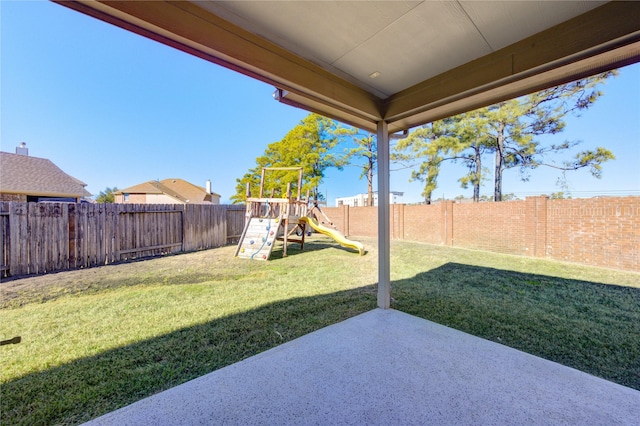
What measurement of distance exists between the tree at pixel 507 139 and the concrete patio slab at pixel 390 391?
940cm

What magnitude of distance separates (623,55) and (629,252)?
639 cm

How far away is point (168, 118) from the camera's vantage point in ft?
69.6

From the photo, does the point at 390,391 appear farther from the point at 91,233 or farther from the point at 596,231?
the point at 596,231

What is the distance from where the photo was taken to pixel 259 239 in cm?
715

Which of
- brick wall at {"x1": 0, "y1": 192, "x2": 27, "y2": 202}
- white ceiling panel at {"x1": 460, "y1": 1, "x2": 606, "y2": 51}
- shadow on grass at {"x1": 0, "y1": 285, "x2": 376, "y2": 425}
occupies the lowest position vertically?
shadow on grass at {"x1": 0, "y1": 285, "x2": 376, "y2": 425}

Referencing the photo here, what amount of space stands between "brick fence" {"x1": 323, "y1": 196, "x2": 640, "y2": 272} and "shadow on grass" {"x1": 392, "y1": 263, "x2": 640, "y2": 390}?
228 centimetres

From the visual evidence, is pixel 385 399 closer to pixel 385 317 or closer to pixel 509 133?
pixel 385 317

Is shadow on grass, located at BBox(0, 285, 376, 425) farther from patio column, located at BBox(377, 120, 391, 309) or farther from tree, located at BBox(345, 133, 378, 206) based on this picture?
tree, located at BBox(345, 133, 378, 206)

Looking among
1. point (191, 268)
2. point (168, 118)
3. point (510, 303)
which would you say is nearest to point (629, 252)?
point (510, 303)

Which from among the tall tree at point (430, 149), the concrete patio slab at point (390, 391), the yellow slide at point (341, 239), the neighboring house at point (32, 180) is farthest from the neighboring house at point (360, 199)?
the concrete patio slab at point (390, 391)

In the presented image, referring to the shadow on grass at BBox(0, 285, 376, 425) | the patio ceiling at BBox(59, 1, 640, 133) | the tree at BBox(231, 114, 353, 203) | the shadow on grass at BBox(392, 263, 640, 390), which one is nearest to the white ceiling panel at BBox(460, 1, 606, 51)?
the patio ceiling at BBox(59, 1, 640, 133)

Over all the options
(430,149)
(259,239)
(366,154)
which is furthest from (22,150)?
(430,149)

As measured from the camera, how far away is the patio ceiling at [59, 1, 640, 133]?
58.7 inches

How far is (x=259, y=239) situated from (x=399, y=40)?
6.12m
